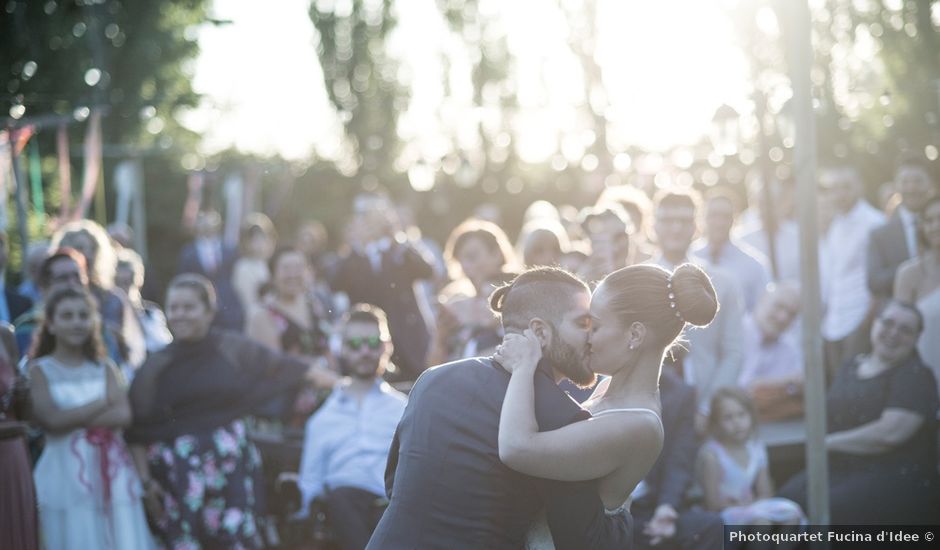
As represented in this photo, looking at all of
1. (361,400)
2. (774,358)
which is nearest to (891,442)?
(774,358)

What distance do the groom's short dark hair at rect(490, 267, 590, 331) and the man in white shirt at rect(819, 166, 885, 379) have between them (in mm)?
5187

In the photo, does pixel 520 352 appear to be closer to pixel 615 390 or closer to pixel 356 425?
pixel 615 390

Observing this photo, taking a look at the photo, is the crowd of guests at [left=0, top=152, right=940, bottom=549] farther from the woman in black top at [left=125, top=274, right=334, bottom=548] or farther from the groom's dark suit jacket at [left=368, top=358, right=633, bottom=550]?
the groom's dark suit jacket at [left=368, top=358, right=633, bottom=550]

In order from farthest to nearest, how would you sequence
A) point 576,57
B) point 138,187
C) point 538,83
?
1. point 538,83
2. point 138,187
3. point 576,57

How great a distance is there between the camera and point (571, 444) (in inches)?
152

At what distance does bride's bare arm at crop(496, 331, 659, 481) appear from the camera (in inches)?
151

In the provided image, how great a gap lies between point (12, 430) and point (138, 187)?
21532 millimetres

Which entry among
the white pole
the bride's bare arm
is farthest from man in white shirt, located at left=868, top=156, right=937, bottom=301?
the bride's bare arm

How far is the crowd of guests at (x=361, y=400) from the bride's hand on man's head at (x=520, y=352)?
275cm

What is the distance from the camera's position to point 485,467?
3955mm

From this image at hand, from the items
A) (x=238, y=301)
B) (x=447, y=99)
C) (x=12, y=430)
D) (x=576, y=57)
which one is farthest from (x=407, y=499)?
(x=447, y=99)

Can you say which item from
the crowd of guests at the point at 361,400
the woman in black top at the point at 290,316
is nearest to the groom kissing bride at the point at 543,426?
the crowd of guests at the point at 361,400

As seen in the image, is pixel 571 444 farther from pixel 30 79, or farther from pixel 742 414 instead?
pixel 30 79

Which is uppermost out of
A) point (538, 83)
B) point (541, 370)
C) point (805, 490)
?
point (538, 83)
